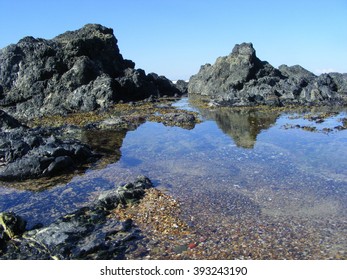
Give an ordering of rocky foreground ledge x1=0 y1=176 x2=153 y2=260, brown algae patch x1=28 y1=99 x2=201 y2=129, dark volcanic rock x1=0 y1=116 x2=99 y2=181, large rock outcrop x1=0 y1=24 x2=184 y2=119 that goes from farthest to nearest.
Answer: large rock outcrop x1=0 y1=24 x2=184 y2=119 < brown algae patch x1=28 y1=99 x2=201 y2=129 < dark volcanic rock x1=0 y1=116 x2=99 y2=181 < rocky foreground ledge x1=0 y1=176 x2=153 y2=260

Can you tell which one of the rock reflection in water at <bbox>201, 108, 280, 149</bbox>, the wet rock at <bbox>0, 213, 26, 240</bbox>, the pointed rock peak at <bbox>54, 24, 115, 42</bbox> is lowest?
the wet rock at <bbox>0, 213, 26, 240</bbox>

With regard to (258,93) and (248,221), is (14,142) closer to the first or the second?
(248,221)

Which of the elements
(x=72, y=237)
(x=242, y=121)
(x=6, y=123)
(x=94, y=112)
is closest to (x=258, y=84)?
(x=242, y=121)

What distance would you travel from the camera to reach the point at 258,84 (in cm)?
6238

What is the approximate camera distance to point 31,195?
17.1 meters

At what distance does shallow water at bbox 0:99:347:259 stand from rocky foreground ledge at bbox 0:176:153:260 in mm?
1407

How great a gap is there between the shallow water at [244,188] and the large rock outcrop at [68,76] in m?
27.3

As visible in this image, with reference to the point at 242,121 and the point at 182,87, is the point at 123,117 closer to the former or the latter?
the point at 242,121

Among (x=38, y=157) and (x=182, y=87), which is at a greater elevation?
(x=182, y=87)

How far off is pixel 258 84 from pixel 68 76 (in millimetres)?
34079

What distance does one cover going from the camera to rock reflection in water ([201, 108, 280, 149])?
94.2 ft

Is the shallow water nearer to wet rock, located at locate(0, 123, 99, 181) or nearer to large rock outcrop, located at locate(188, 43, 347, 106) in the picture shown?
wet rock, located at locate(0, 123, 99, 181)

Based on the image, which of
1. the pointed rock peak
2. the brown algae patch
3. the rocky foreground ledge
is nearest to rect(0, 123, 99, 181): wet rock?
the rocky foreground ledge
